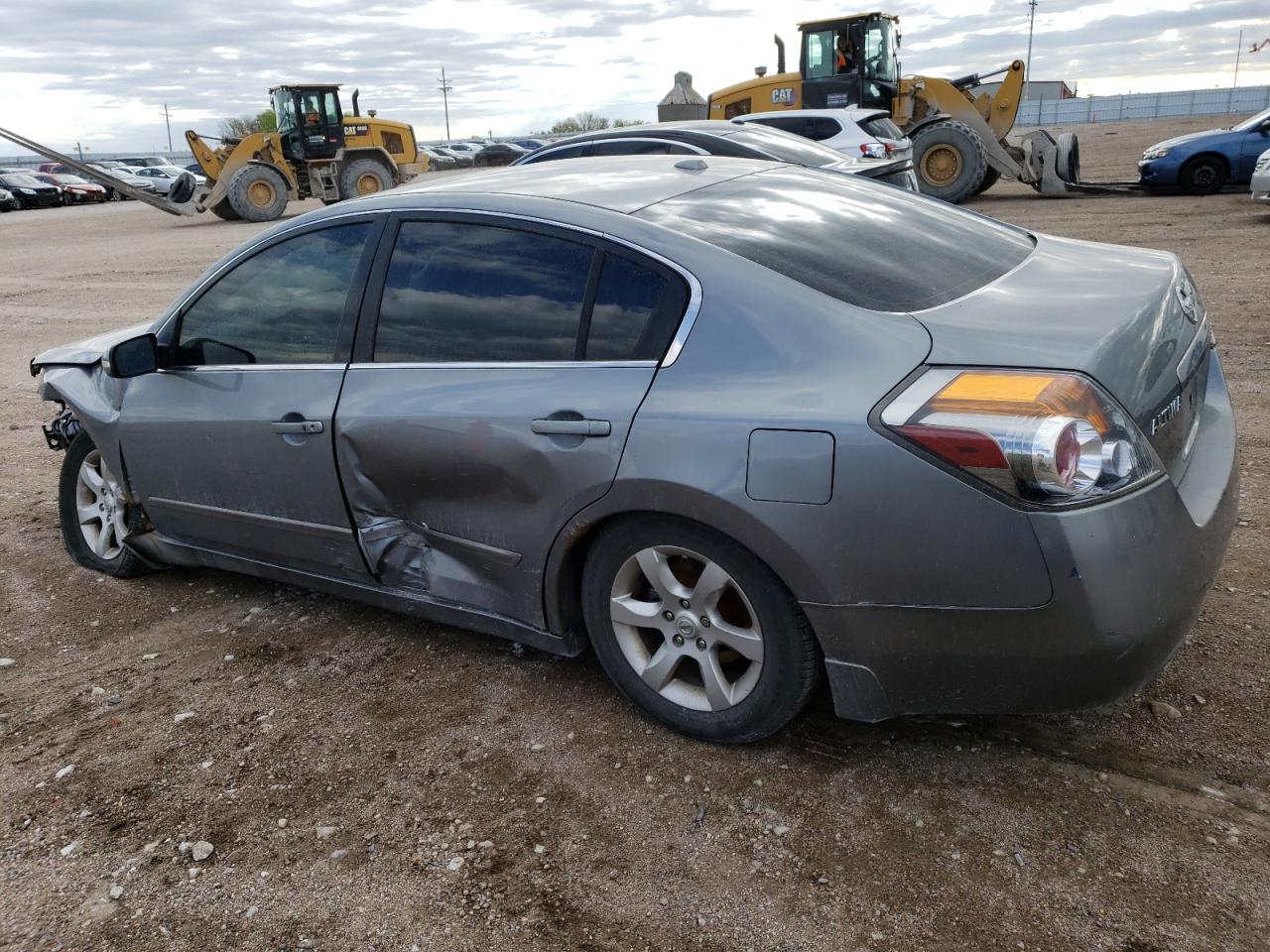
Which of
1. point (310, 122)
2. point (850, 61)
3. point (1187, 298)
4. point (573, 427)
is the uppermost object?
point (850, 61)

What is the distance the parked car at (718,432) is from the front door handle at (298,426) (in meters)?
0.01

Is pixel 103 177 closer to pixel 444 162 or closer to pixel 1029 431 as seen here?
pixel 1029 431

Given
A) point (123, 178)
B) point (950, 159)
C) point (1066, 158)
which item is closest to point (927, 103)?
point (950, 159)

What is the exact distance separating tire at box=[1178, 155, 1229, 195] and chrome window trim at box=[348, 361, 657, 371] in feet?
55.9

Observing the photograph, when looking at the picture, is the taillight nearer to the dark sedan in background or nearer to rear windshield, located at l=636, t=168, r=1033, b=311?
rear windshield, located at l=636, t=168, r=1033, b=311

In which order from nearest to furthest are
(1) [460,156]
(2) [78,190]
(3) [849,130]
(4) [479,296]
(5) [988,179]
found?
(4) [479,296] → (3) [849,130] → (5) [988,179] → (2) [78,190] → (1) [460,156]

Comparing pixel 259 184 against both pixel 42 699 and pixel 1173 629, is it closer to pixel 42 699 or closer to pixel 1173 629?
pixel 42 699

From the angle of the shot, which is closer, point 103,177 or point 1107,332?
point 1107,332

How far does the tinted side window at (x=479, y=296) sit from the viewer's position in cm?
298

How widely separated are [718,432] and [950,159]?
1695cm

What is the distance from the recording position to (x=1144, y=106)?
191 ft

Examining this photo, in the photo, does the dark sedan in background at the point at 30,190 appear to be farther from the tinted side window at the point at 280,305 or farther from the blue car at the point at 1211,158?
the tinted side window at the point at 280,305

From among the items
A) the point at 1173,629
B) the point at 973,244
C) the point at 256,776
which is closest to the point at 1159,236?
the point at 973,244

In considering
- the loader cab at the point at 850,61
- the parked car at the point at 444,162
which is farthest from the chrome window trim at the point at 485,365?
the parked car at the point at 444,162
